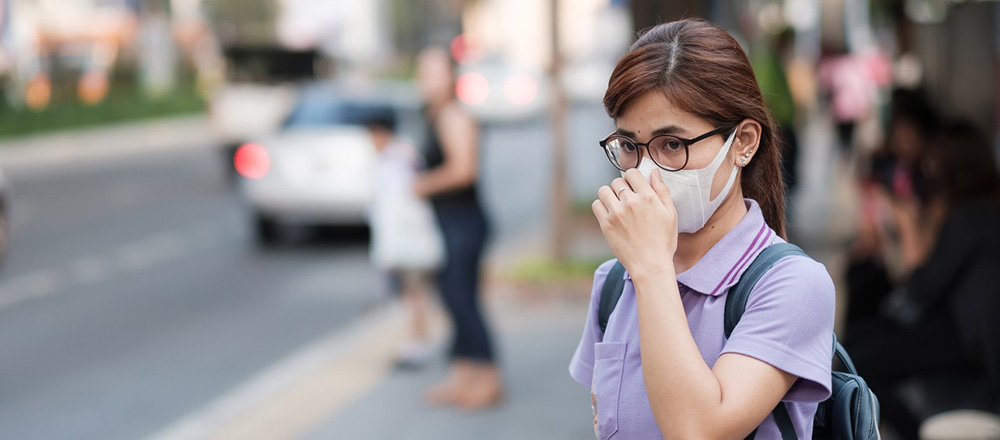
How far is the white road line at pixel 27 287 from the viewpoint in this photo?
34.1ft

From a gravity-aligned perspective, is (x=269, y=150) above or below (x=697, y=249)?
below

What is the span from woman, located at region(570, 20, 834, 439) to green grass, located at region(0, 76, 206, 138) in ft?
92.6

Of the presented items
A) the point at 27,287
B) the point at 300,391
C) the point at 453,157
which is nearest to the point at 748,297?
the point at 453,157

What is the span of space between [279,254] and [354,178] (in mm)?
1065

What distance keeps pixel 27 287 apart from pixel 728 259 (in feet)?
33.0

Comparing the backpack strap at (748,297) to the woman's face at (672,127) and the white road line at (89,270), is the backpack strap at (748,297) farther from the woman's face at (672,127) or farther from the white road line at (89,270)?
the white road line at (89,270)

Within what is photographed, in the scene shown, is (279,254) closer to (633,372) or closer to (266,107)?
(266,107)

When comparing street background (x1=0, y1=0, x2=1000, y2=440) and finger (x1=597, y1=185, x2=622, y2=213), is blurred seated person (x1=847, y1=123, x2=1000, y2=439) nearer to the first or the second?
street background (x1=0, y1=0, x2=1000, y2=440)

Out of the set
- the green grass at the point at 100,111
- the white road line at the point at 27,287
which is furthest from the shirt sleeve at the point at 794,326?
the green grass at the point at 100,111

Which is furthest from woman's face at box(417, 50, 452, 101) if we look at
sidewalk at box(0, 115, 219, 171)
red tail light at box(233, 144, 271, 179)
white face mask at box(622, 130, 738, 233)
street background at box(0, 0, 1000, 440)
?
sidewalk at box(0, 115, 219, 171)

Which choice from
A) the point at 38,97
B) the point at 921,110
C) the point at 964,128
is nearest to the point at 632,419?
the point at 964,128

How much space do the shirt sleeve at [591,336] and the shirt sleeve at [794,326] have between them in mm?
375

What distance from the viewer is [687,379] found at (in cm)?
180

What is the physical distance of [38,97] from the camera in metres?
36.4
